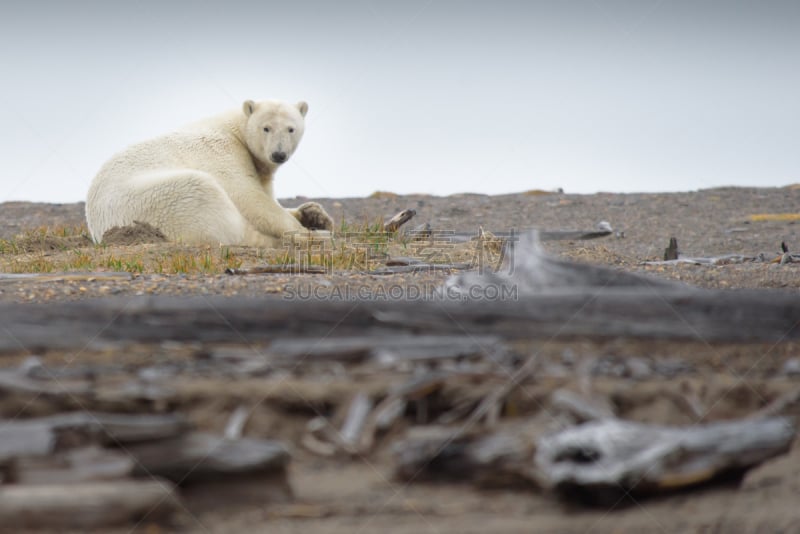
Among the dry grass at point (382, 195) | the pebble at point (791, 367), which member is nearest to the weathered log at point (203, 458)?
the pebble at point (791, 367)

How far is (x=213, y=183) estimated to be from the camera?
27.6 feet

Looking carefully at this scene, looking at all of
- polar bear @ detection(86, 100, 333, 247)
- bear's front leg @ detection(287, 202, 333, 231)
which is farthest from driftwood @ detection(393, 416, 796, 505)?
bear's front leg @ detection(287, 202, 333, 231)

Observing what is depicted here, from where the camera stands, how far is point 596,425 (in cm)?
280

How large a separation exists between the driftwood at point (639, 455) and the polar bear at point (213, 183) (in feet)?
20.4

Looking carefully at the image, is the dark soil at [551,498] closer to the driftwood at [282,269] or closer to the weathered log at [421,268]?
the driftwood at [282,269]

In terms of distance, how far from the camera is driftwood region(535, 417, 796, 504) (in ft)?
8.73

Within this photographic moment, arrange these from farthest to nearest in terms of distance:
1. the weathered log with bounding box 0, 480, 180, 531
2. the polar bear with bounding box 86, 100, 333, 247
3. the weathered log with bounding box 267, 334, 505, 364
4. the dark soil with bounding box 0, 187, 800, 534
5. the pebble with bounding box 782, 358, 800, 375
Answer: the polar bear with bounding box 86, 100, 333, 247 → the pebble with bounding box 782, 358, 800, 375 → the weathered log with bounding box 267, 334, 505, 364 → the dark soil with bounding box 0, 187, 800, 534 → the weathered log with bounding box 0, 480, 180, 531

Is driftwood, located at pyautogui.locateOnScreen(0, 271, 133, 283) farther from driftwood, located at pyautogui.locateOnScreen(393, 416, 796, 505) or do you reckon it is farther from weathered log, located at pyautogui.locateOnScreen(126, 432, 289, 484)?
driftwood, located at pyautogui.locateOnScreen(393, 416, 796, 505)

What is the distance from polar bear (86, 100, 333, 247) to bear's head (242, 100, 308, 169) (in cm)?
1

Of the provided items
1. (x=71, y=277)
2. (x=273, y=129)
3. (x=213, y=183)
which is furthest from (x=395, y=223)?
(x=71, y=277)

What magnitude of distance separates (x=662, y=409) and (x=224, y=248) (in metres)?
5.67

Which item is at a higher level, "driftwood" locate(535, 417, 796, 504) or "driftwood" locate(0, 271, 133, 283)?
"driftwood" locate(0, 271, 133, 283)

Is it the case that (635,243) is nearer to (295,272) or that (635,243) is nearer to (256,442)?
(295,272)

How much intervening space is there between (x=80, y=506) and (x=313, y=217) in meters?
7.18
